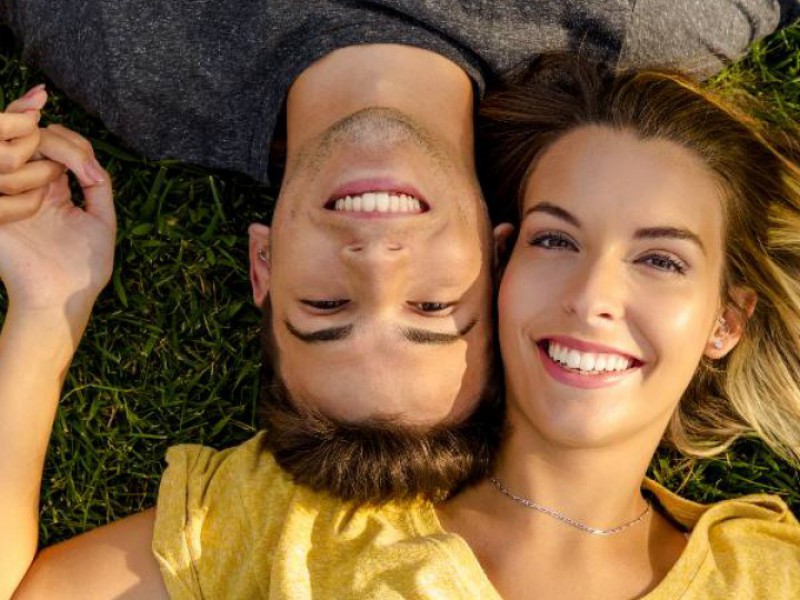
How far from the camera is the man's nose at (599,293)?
3.29m

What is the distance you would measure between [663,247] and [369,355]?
0.99 meters

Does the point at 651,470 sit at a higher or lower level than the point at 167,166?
lower

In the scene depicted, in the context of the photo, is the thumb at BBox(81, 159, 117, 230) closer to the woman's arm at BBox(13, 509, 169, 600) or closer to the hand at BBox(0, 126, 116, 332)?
the hand at BBox(0, 126, 116, 332)

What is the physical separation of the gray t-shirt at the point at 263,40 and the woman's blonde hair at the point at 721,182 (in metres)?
0.15

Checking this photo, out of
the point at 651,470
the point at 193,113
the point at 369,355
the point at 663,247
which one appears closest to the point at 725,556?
the point at 651,470

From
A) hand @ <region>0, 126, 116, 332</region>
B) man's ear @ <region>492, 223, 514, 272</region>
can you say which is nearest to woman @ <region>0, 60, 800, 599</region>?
man's ear @ <region>492, 223, 514, 272</region>

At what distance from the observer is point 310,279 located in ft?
11.0

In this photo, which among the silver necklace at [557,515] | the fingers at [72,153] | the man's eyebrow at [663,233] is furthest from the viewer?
the fingers at [72,153]

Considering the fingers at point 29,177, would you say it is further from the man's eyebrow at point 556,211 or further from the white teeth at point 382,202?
the man's eyebrow at point 556,211

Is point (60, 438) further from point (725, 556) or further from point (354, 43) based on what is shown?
point (725, 556)

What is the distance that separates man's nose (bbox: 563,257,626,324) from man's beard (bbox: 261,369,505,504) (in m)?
0.49

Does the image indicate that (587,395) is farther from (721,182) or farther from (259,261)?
(259,261)

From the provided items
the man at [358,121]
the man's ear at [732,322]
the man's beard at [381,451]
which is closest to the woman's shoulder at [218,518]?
the man's beard at [381,451]

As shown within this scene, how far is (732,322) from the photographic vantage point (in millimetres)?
3734
